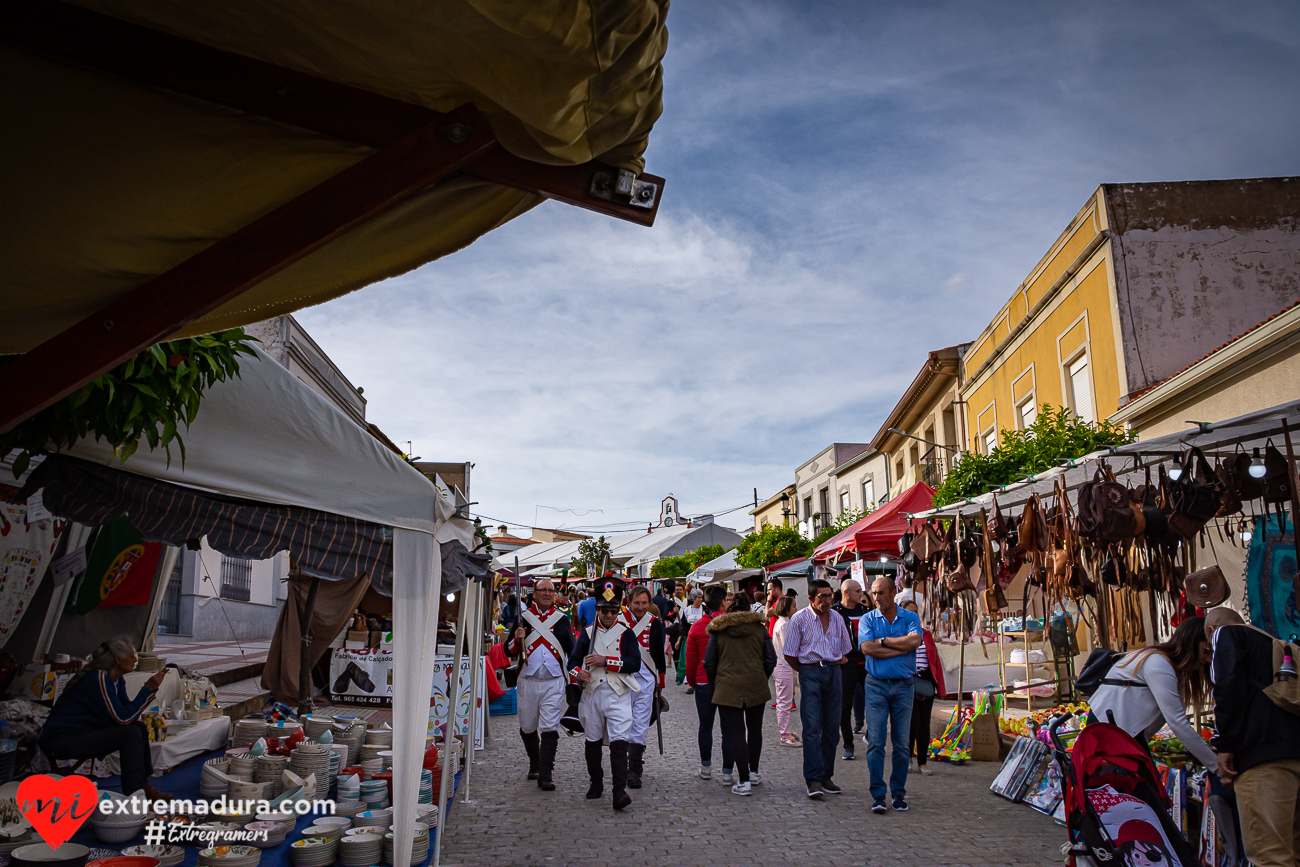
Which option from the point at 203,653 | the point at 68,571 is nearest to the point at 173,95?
the point at 68,571

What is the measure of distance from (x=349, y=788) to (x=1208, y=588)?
631 cm

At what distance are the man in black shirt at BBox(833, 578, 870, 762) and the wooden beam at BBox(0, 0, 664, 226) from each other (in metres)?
8.00

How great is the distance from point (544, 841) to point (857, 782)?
3629mm

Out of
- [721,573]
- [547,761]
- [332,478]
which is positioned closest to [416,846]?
[332,478]

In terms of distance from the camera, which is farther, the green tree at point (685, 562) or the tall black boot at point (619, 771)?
the green tree at point (685, 562)

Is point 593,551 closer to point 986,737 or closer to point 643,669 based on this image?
point 986,737

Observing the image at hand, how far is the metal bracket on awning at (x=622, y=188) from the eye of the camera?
6.92 feet

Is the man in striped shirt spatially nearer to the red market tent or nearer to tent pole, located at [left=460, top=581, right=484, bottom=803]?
tent pole, located at [left=460, top=581, right=484, bottom=803]

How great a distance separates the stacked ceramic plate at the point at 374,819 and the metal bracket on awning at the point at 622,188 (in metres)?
5.25

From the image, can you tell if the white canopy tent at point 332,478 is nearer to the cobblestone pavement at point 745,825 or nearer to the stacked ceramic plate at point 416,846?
the stacked ceramic plate at point 416,846

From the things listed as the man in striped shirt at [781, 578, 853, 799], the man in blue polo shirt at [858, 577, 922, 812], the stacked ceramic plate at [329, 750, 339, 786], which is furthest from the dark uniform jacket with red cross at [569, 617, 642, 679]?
the stacked ceramic plate at [329, 750, 339, 786]

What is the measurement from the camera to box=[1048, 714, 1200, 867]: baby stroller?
431 cm

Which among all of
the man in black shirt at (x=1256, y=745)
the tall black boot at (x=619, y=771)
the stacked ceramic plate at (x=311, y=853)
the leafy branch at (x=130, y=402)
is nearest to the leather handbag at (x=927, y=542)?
the tall black boot at (x=619, y=771)

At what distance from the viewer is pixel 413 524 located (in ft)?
18.4
